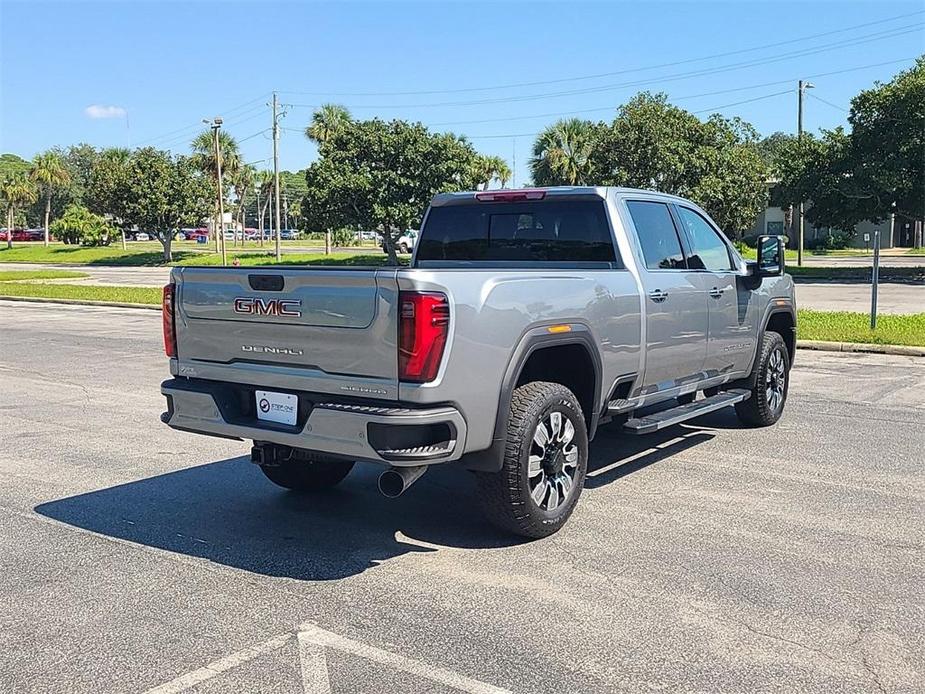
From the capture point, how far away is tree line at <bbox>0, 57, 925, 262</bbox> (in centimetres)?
3219

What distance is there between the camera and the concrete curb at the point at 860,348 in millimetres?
13328

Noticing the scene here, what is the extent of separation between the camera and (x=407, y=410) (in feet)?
14.6

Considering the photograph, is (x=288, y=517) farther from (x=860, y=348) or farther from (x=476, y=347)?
(x=860, y=348)

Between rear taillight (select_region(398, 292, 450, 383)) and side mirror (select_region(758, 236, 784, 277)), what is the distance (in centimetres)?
400

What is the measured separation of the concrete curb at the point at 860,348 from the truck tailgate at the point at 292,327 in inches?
435

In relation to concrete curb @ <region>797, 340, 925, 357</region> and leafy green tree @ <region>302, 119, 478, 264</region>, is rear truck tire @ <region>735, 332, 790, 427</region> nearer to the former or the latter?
concrete curb @ <region>797, 340, 925, 357</region>

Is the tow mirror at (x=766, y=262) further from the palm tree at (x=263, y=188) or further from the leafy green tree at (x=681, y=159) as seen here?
the palm tree at (x=263, y=188)

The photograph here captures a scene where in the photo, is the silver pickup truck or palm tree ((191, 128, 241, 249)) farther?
palm tree ((191, 128, 241, 249))

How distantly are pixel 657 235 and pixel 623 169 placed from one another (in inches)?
1282

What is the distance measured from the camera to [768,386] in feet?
27.3

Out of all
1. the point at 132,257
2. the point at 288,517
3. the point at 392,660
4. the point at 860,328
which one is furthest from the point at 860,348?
the point at 132,257

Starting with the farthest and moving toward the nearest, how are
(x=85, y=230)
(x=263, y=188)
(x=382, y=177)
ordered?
(x=263, y=188), (x=85, y=230), (x=382, y=177)

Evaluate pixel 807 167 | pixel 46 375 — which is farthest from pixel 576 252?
pixel 807 167

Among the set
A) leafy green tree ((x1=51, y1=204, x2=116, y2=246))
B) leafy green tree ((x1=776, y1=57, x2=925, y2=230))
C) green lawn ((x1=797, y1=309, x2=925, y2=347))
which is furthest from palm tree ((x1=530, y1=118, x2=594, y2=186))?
leafy green tree ((x1=51, y1=204, x2=116, y2=246))
